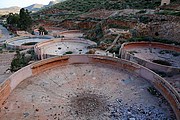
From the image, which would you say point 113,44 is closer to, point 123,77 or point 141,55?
point 141,55

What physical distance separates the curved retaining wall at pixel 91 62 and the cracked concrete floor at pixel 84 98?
0.34 metres

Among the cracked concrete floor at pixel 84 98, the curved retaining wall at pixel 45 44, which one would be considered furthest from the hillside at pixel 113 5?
the cracked concrete floor at pixel 84 98

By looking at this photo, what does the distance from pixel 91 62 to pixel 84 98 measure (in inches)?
188

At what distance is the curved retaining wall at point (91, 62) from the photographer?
10.9m

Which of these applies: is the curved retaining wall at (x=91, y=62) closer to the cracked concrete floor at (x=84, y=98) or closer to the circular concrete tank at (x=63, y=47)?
the cracked concrete floor at (x=84, y=98)

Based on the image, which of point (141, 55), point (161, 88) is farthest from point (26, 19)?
point (161, 88)

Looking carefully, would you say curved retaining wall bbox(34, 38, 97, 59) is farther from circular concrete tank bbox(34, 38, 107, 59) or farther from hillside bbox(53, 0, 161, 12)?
hillside bbox(53, 0, 161, 12)

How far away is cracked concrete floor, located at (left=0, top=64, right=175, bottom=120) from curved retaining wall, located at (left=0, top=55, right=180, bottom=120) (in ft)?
1.12

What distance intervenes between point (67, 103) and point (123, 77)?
4.68 m

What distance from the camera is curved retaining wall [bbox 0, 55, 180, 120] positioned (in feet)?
35.9

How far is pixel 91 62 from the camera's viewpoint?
16.0 metres

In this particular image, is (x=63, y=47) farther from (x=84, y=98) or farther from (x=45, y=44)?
(x=84, y=98)

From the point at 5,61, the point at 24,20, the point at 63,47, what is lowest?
the point at 5,61

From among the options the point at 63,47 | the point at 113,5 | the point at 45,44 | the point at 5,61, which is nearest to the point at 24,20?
the point at 45,44
